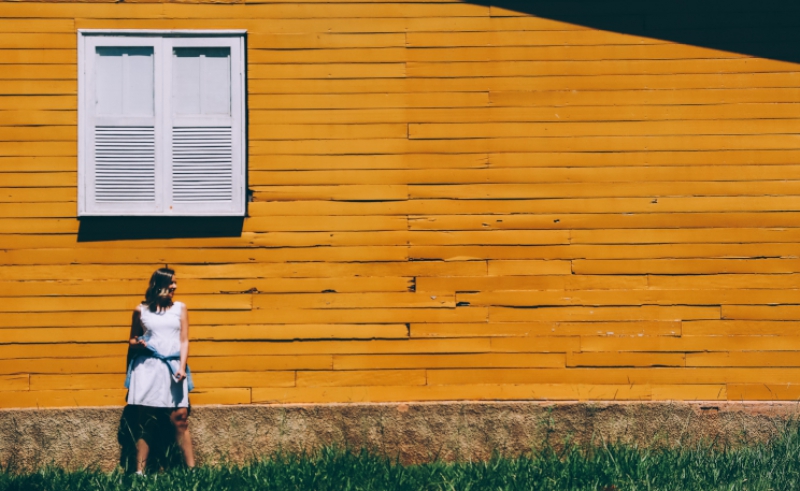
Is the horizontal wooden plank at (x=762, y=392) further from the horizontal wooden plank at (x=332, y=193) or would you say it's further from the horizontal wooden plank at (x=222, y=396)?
the horizontal wooden plank at (x=222, y=396)

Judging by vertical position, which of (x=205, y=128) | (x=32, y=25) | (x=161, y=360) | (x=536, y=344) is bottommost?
(x=161, y=360)

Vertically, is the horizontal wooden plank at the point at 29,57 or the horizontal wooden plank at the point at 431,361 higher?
the horizontal wooden plank at the point at 29,57

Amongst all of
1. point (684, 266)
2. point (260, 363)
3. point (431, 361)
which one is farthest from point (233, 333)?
point (684, 266)

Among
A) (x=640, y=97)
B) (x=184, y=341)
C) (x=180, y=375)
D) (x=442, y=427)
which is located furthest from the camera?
(x=640, y=97)

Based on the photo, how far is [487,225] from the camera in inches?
270

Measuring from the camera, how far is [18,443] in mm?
6680

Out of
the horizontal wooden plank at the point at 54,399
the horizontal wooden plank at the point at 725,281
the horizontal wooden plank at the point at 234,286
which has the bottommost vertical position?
the horizontal wooden plank at the point at 54,399

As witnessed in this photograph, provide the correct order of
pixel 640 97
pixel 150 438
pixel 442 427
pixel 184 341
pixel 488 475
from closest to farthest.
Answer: pixel 488 475 → pixel 184 341 → pixel 150 438 → pixel 442 427 → pixel 640 97

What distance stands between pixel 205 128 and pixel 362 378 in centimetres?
255

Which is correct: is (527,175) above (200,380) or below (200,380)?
above

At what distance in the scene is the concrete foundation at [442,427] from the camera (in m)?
6.73

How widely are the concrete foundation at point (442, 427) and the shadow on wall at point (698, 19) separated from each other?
122 inches

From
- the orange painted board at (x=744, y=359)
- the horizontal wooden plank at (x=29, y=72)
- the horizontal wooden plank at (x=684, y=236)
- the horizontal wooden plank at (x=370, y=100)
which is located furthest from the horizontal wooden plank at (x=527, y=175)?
the horizontal wooden plank at (x=29, y=72)

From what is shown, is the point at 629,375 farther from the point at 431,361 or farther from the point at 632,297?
the point at 431,361
